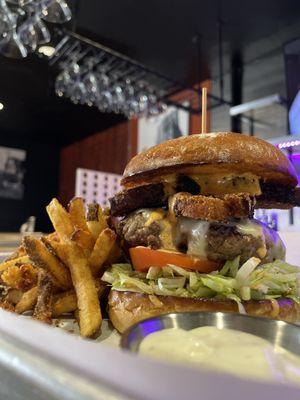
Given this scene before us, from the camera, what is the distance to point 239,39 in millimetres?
5258

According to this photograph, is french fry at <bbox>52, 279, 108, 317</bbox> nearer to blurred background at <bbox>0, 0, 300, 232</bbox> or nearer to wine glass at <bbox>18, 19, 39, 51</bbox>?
→ blurred background at <bbox>0, 0, 300, 232</bbox>

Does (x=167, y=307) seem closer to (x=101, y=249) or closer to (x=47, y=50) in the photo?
(x=101, y=249)

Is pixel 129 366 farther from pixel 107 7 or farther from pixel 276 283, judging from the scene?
pixel 107 7

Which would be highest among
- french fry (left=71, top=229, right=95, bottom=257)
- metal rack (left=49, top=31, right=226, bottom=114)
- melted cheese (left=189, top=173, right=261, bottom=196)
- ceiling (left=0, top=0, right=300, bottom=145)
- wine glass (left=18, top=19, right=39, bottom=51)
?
ceiling (left=0, top=0, right=300, bottom=145)

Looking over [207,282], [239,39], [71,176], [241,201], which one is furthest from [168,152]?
[71,176]

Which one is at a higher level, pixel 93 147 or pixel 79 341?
pixel 93 147

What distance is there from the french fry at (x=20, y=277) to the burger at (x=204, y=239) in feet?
1.05

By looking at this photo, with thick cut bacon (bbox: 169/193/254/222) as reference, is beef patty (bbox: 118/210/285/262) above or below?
below

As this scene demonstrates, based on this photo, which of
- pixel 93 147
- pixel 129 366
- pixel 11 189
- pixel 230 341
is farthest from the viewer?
pixel 11 189

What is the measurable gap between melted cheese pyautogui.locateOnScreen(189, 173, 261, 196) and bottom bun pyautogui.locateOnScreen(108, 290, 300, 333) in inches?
17.2

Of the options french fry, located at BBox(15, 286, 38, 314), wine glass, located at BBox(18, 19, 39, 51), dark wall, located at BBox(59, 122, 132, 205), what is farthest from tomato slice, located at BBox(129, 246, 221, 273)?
dark wall, located at BBox(59, 122, 132, 205)

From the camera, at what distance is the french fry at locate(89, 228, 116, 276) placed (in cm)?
Answer: 150

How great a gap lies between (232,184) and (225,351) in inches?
31.4

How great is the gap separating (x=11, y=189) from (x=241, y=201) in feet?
38.6
